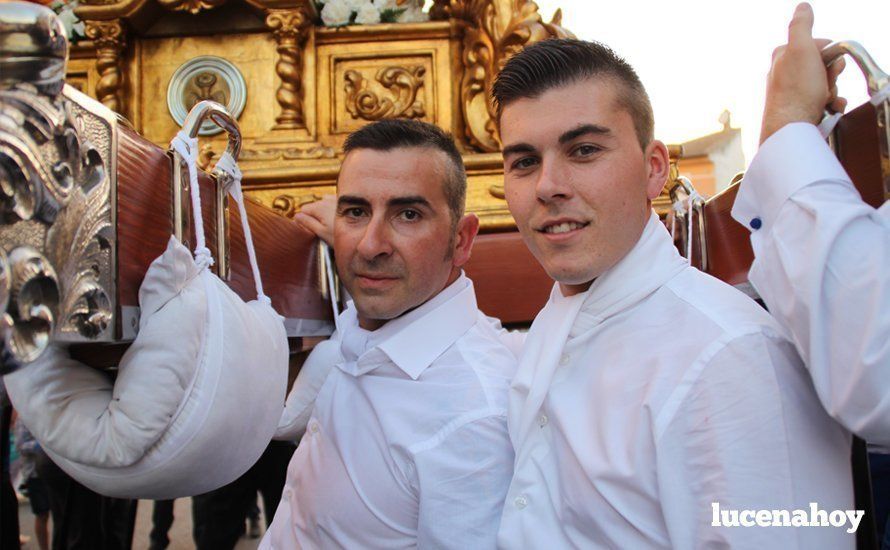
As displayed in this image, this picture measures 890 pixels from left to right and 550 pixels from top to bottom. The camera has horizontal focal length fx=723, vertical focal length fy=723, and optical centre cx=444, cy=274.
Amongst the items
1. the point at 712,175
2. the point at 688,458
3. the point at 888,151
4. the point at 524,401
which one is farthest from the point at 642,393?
the point at 712,175

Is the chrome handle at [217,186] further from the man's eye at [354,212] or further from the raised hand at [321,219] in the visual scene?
the raised hand at [321,219]

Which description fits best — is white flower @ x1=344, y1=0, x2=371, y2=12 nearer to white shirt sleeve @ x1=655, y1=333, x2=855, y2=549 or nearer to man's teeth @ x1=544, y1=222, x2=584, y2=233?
man's teeth @ x1=544, y1=222, x2=584, y2=233

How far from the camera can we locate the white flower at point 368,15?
2.47 metres

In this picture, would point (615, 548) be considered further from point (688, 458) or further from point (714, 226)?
point (714, 226)

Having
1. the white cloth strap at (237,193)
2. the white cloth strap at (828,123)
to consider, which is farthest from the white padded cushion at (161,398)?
the white cloth strap at (828,123)

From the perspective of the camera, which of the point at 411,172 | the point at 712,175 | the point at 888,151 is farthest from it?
the point at 712,175

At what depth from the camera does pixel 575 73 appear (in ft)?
3.59

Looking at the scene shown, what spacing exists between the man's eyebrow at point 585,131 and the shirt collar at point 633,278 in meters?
0.15

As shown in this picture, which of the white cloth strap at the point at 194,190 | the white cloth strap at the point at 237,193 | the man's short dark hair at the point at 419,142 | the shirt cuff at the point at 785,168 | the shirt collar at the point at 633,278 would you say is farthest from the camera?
the man's short dark hair at the point at 419,142

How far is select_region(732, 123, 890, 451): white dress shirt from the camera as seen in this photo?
0.70 meters

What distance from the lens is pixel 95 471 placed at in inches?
31.7

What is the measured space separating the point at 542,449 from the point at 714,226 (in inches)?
26.3

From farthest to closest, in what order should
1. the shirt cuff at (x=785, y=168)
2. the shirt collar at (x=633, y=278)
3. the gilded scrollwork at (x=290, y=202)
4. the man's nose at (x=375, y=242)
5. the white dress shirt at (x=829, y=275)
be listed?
the gilded scrollwork at (x=290, y=202)
the man's nose at (x=375, y=242)
the shirt collar at (x=633, y=278)
the shirt cuff at (x=785, y=168)
the white dress shirt at (x=829, y=275)

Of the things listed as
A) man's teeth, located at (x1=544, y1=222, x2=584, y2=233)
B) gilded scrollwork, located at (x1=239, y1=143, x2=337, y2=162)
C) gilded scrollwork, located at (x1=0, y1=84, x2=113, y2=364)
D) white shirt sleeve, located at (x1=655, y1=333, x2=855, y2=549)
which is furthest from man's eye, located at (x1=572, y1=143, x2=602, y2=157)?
gilded scrollwork, located at (x1=239, y1=143, x2=337, y2=162)
